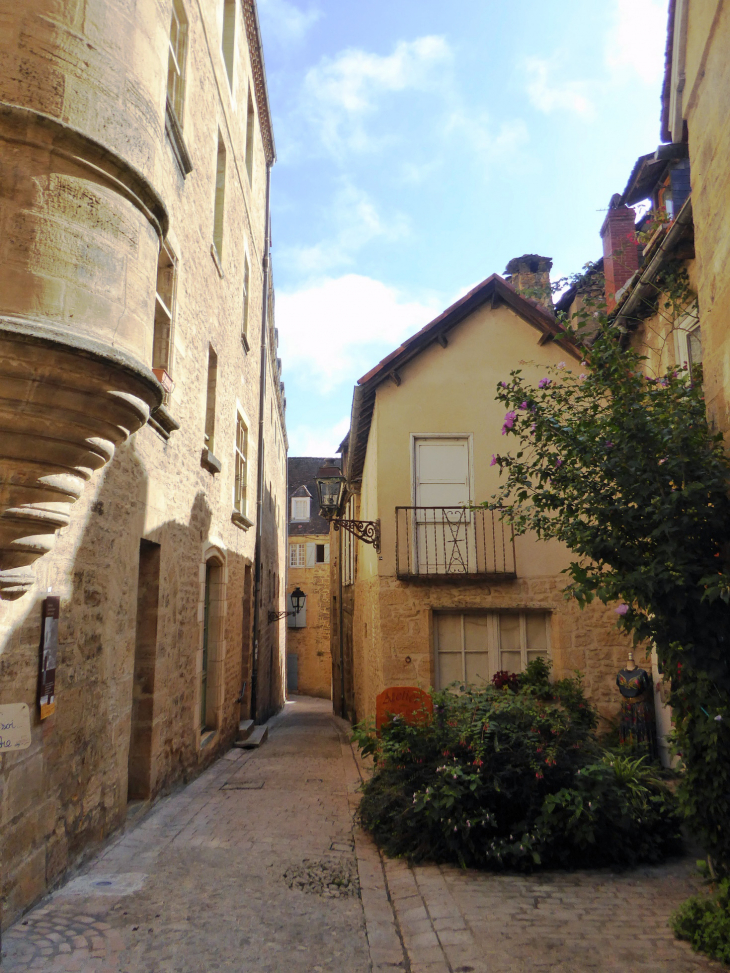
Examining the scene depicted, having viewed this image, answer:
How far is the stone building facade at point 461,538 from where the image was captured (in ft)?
29.4

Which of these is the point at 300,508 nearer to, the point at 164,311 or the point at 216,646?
the point at 216,646

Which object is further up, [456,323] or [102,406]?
[456,323]

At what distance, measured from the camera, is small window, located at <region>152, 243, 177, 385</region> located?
21.6ft

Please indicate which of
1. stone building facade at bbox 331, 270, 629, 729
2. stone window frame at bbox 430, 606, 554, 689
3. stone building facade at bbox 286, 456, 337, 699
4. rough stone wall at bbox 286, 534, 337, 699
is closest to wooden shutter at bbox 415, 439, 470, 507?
stone building facade at bbox 331, 270, 629, 729

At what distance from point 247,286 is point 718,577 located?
1041cm

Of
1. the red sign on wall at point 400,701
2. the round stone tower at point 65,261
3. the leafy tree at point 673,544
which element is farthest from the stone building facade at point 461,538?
the round stone tower at point 65,261

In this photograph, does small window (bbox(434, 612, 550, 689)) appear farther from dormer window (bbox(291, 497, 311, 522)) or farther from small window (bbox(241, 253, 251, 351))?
dormer window (bbox(291, 497, 311, 522))

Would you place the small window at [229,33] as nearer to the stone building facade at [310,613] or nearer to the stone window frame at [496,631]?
the stone window frame at [496,631]

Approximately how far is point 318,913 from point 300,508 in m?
26.8

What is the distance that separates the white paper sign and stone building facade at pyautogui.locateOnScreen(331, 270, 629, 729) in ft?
20.2

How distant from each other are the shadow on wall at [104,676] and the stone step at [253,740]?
2.10 metres

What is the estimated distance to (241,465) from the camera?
11867mm

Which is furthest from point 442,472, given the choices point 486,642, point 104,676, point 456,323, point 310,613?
point 310,613

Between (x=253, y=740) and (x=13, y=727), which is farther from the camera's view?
(x=253, y=740)
